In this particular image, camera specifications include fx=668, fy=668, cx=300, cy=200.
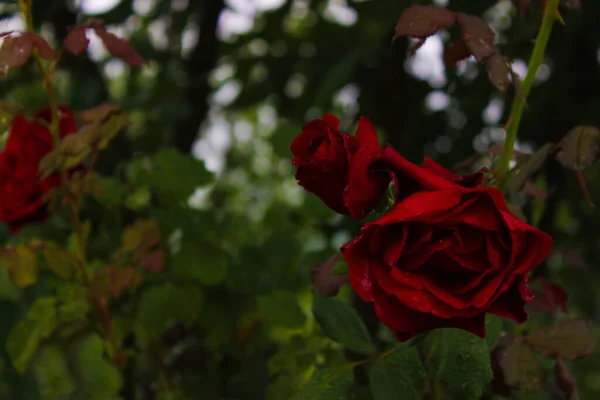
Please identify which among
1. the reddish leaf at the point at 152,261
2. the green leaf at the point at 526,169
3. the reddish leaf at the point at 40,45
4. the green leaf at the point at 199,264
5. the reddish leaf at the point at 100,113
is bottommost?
the green leaf at the point at 199,264

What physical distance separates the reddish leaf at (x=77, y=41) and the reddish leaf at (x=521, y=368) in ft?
1.69

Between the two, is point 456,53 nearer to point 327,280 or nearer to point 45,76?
point 327,280

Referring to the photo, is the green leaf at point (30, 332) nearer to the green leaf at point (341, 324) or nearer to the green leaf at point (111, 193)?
the green leaf at point (111, 193)

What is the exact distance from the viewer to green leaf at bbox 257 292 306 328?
0.90m

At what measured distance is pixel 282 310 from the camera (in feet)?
2.97

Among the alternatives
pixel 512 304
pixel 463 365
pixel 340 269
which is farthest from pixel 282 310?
pixel 512 304

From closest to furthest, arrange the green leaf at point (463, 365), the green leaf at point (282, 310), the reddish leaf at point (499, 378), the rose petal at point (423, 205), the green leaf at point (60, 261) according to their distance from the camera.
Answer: the rose petal at point (423, 205) → the green leaf at point (463, 365) → the reddish leaf at point (499, 378) → the green leaf at point (60, 261) → the green leaf at point (282, 310)

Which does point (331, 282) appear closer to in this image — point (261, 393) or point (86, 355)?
point (261, 393)

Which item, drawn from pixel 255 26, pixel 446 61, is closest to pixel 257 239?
pixel 255 26

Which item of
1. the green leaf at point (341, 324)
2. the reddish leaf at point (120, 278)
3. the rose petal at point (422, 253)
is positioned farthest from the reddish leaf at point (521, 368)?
the reddish leaf at point (120, 278)

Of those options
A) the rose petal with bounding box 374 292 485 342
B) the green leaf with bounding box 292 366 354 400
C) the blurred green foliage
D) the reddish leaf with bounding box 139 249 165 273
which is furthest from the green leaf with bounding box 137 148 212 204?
the rose petal with bounding box 374 292 485 342

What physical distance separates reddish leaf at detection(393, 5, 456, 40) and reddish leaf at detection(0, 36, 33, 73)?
35 cm

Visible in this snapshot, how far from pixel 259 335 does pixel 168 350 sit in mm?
156

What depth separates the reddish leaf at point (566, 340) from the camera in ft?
2.07
